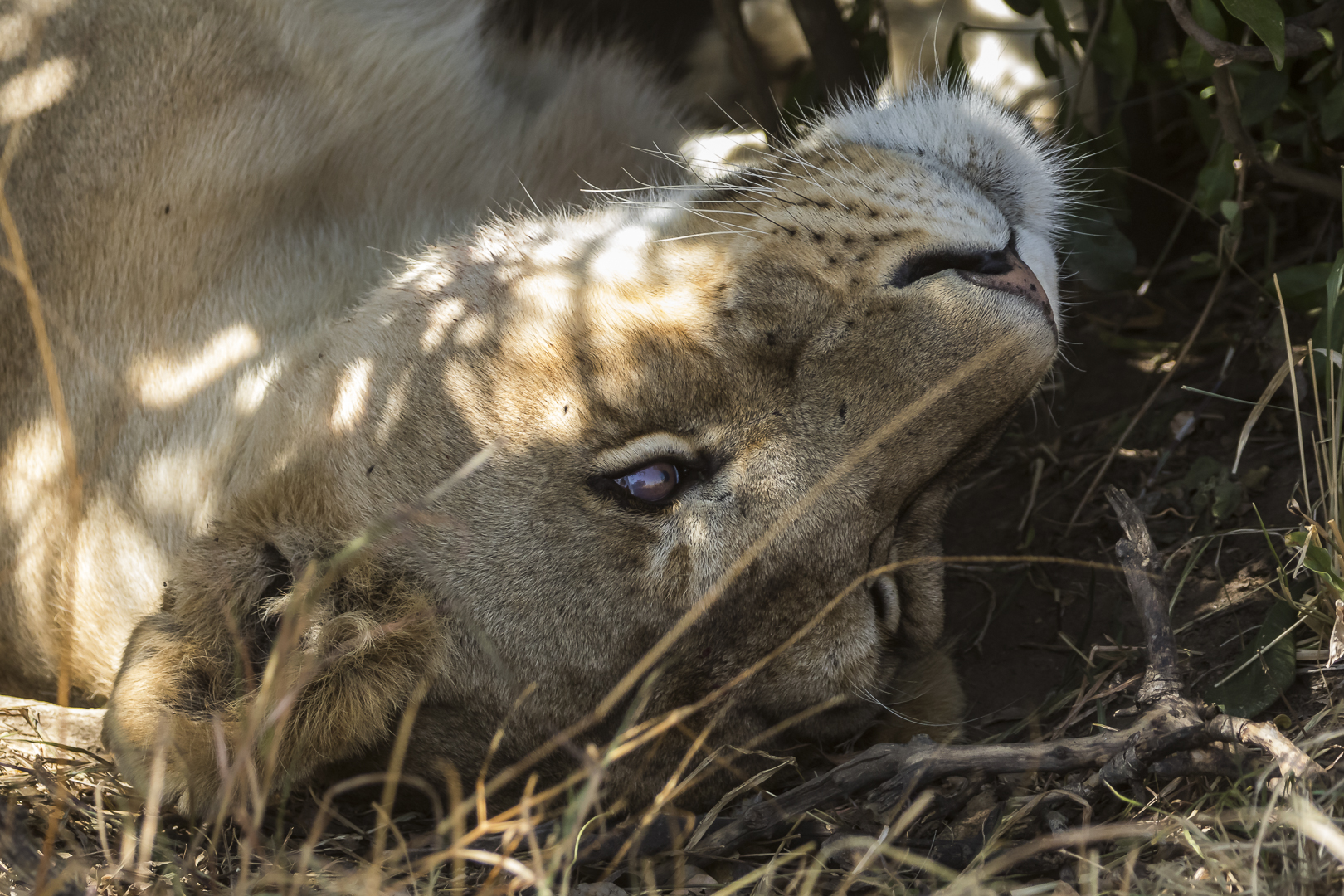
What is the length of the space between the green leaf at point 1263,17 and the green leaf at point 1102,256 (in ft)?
2.65

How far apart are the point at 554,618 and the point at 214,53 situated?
1.77 meters

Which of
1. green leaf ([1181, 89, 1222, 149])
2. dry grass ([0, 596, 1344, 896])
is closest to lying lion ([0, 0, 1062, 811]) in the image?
dry grass ([0, 596, 1344, 896])

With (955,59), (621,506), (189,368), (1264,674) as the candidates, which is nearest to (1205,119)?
(955,59)

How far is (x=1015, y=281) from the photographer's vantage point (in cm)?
229

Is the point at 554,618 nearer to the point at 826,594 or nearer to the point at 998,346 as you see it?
the point at 826,594

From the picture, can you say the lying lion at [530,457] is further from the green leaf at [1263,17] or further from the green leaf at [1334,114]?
the green leaf at [1334,114]

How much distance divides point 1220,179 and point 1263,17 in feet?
2.15

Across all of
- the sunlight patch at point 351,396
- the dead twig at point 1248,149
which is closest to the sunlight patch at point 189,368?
the sunlight patch at point 351,396

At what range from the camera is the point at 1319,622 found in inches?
92.7

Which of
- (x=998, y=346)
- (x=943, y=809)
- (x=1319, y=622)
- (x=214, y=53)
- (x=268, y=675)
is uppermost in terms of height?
(x=214, y=53)

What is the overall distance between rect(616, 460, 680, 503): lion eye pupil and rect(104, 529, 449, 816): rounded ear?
18.2 inches

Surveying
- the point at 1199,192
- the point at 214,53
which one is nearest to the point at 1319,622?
the point at 1199,192

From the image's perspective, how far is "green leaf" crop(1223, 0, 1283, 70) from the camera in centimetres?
236

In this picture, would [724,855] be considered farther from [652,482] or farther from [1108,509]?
[1108,509]
